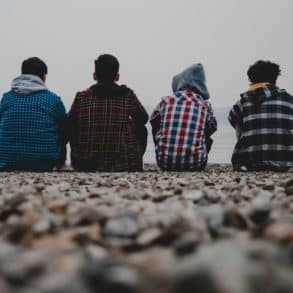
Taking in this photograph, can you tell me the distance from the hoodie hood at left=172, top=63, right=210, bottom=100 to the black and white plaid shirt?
2.07 feet

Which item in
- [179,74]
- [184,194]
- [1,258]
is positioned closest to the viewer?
[1,258]

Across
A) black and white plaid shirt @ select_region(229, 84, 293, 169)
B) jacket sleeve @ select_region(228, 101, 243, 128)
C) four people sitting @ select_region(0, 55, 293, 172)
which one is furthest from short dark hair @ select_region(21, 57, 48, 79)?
black and white plaid shirt @ select_region(229, 84, 293, 169)

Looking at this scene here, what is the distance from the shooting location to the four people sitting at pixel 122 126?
20.4 feet

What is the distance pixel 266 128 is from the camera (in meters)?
6.17

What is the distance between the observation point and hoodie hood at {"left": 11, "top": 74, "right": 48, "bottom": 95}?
642cm

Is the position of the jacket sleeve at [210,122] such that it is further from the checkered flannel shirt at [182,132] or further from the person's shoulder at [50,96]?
the person's shoulder at [50,96]

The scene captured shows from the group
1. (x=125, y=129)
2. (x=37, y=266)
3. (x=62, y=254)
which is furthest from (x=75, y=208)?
(x=125, y=129)

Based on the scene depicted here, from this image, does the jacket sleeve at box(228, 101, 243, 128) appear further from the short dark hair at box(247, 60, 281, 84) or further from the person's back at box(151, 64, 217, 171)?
the short dark hair at box(247, 60, 281, 84)

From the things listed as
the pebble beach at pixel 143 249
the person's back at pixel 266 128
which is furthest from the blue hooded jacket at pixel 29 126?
the pebble beach at pixel 143 249

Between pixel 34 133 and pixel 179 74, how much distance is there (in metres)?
2.01

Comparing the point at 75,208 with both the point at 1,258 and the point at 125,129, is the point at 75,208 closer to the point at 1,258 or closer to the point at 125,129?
the point at 1,258

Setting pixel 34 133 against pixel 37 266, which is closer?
pixel 37 266

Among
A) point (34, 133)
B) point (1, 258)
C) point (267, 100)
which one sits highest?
point (267, 100)

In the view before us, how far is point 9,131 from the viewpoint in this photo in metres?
6.33
